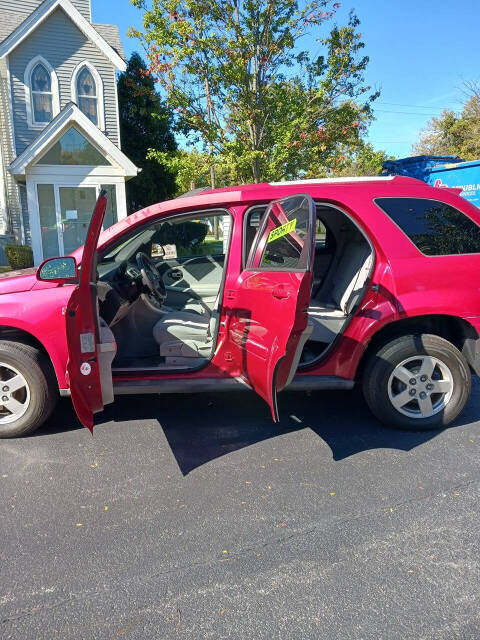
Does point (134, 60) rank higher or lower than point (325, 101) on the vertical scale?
higher

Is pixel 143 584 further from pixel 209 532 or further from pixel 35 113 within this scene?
pixel 35 113

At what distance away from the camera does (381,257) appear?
3.37 m

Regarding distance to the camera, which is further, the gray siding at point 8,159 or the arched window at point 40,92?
the gray siding at point 8,159

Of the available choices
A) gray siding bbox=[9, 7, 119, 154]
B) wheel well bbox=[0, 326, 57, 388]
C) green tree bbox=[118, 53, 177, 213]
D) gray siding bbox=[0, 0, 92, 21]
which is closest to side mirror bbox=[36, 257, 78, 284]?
wheel well bbox=[0, 326, 57, 388]

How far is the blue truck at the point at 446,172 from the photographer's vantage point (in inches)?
384

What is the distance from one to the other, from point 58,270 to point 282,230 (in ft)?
5.17

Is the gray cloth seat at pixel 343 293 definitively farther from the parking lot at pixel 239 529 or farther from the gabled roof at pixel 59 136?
the gabled roof at pixel 59 136

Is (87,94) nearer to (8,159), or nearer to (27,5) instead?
(8,159)

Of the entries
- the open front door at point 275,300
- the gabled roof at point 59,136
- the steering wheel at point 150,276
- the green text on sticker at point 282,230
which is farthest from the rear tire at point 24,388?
the gabled roof at point 59,136

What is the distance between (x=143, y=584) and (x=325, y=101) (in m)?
11.0

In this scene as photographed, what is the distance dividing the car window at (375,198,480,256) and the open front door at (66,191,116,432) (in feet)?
6.85

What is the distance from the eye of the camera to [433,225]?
3467mm

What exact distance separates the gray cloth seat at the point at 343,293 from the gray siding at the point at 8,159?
43.1 feet

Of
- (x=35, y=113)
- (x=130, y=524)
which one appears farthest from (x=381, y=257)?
(x=35, y=113)
